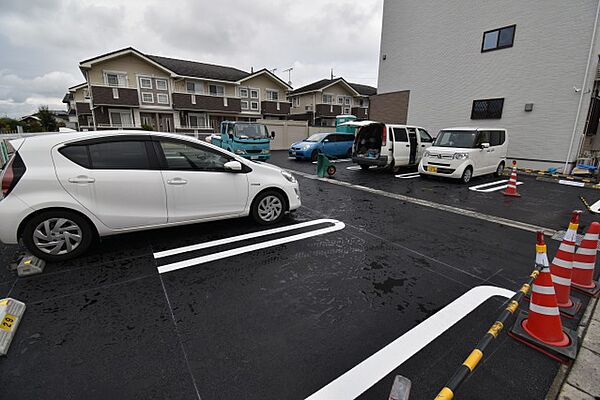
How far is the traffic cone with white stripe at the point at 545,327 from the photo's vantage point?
80.9 inches

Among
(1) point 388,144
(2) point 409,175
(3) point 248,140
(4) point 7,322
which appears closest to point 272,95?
(3) point 248,140

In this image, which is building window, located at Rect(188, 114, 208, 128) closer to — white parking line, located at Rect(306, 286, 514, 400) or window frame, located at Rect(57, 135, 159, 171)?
window frame, located at Rect(57, 135, 159, 171)

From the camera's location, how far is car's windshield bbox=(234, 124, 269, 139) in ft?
41.1

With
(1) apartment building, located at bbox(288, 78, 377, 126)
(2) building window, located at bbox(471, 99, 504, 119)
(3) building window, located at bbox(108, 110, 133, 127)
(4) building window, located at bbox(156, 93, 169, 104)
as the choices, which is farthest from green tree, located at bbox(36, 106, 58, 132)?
(2) building window, located at bbox(471, 99, 504, 119)

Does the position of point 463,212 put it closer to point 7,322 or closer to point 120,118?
point 7,322

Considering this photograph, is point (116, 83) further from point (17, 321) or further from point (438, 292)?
point (438, 292)

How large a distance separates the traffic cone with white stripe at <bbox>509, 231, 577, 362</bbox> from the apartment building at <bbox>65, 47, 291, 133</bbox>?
2386 cm

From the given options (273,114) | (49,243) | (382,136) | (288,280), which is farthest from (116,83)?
(288,280)

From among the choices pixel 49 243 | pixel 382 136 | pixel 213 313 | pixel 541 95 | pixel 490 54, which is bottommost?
pixel 213 313

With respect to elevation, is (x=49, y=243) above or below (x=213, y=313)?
above

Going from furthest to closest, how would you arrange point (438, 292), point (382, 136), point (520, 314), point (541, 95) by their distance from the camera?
point (541, 95) → point (382, 136) → point (438, 292) → point (520, 314)

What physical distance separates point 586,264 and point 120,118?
2575 cm

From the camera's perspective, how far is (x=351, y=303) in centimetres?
260

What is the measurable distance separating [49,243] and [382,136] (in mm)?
8713
